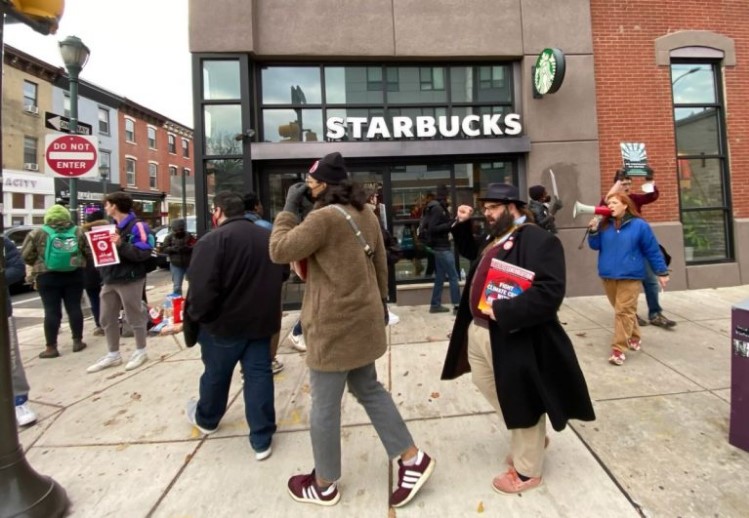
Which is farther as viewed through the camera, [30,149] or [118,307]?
[30,149]

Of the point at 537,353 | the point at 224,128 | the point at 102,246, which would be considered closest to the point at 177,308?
the point at 102,246

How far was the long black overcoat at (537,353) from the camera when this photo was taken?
7.32 ft

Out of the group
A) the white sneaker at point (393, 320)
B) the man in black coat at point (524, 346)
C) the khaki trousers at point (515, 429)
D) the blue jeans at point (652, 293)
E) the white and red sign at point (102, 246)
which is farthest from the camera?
the white sneaker at point (393, 320)

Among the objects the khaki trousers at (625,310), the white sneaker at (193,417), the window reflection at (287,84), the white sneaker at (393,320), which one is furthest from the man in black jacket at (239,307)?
the window reflection at (287,84)

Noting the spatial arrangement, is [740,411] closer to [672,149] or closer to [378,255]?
[378,255]

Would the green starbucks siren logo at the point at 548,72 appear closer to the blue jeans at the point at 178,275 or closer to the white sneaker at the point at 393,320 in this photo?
the white sneaker at the point at 393,320

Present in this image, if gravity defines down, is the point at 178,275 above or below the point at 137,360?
above

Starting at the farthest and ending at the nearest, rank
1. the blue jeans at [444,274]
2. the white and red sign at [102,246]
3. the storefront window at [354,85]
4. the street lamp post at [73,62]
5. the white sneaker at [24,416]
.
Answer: the storefront window at [354,85] → the street lamp post at [73,62] → the blue jeans at [444,274] → the white and red sign at [102,246] → the white sneaker at [24,416]

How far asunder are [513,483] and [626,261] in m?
2.71

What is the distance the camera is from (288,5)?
6.87 metres

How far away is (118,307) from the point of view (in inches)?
188

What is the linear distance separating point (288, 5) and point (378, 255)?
19.8 feet

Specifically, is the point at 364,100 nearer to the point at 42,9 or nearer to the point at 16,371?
the point at 42,9

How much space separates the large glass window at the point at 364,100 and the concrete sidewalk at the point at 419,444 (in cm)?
398
